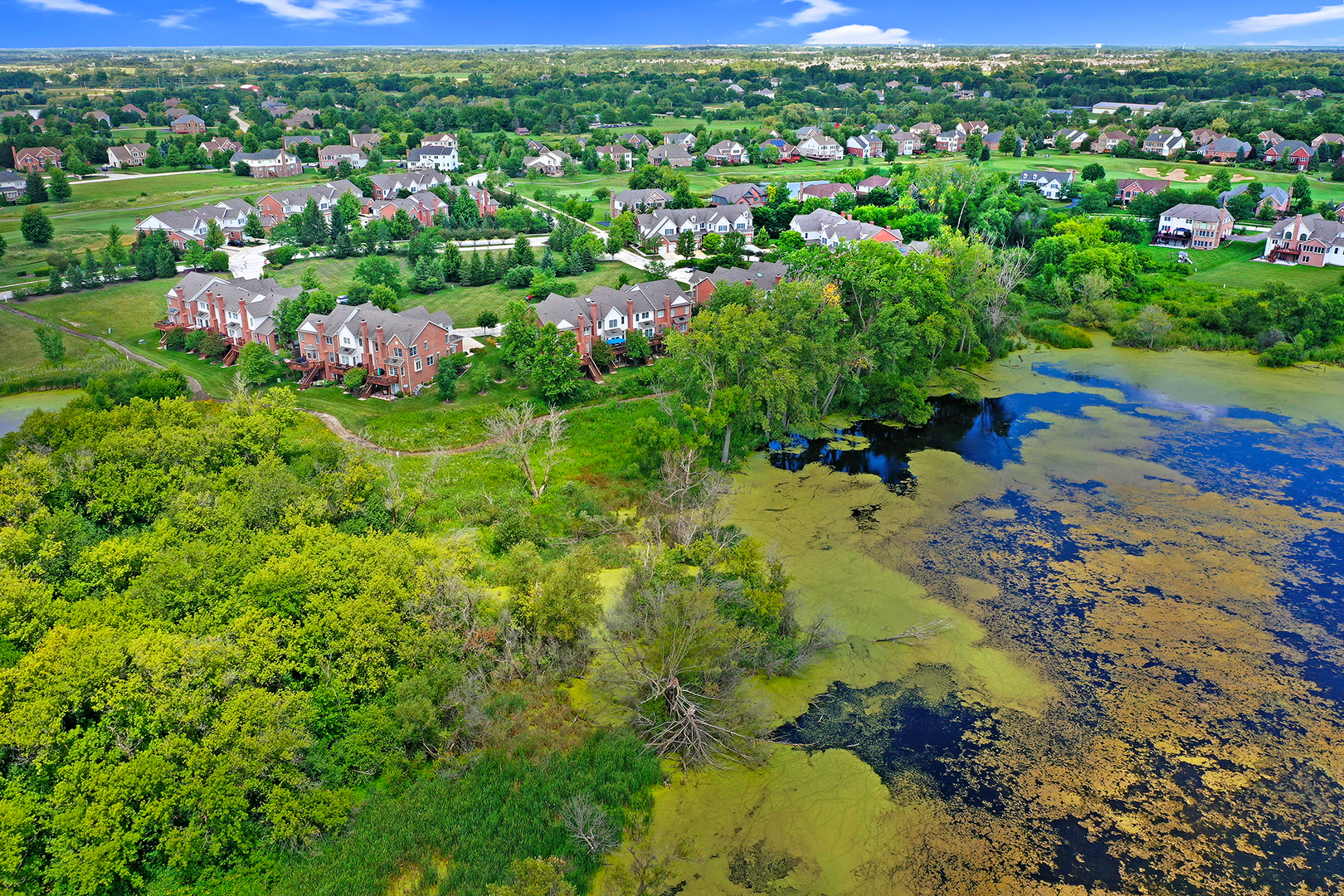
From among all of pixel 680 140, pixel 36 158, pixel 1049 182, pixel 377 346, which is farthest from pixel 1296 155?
pixel 36 158

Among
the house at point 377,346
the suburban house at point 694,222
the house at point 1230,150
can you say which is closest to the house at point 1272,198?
the house at point 1230,150

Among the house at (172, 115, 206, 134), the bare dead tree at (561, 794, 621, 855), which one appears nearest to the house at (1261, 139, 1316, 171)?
the bare dead tree at (561, 794, 621, 855)

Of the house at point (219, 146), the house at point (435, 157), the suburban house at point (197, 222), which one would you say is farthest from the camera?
the house at point (219, 146)

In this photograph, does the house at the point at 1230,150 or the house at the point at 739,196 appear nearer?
the house at the point at 739,196

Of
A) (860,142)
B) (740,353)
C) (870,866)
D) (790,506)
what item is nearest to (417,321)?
(740,353)

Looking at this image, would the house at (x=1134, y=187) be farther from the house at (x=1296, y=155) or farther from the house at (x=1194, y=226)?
the house at (x=1296, y=155)

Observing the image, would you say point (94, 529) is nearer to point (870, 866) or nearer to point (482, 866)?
point (482, 866)
